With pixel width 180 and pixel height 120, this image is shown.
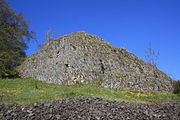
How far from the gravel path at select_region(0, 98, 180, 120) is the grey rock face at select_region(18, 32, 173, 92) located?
10892 mm

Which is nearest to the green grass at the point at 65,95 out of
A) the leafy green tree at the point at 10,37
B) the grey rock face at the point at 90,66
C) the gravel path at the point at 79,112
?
the gravel path at the point at 79,112

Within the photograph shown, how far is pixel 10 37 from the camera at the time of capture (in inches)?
1063

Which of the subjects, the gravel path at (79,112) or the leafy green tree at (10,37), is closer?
the gravel path at (79,112)

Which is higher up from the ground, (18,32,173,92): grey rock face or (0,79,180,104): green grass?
(18,32,173,92): grey rock face

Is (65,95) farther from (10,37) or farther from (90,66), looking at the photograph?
(10,37)

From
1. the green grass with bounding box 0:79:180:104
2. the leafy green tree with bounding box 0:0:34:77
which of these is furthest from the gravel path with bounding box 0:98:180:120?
the leafy green tree with bounding box 0:0:34:77

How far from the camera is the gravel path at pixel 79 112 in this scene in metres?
7.40

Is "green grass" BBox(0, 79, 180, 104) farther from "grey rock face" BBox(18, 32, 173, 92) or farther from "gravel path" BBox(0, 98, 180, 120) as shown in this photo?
"grey rock face" BBox(18, 32, 173, 92)

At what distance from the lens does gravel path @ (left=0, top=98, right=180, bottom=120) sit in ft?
24.3

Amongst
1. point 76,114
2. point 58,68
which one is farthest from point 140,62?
point 76,114

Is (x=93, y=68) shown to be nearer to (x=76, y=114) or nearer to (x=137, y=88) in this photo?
(x=137, y=88)

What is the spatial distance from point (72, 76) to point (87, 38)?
7.01 meters

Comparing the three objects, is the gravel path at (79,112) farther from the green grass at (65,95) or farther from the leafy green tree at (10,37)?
the leafy green tree at (10,37)

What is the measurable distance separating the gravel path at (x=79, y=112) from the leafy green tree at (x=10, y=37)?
55.8 feet
